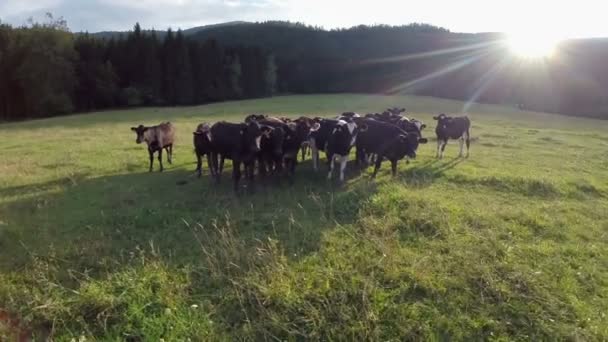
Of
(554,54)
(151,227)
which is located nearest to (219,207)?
(151,227)

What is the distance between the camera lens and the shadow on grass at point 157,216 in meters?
7.42

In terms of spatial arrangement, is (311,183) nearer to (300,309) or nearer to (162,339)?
(300,309)

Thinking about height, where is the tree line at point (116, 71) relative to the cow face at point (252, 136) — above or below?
above

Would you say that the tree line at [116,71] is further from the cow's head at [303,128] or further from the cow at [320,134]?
the cow at [320,134]

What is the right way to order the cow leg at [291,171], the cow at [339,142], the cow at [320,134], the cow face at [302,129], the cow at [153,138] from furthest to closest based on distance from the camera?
the cow at [153,138], the cow face at [302,129], the cow at [320,134], the cow at [339,142], the cow leg at [291,171]

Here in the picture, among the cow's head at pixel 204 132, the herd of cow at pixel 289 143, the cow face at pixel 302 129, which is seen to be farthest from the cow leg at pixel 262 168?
the cow's head at pixel 204 132

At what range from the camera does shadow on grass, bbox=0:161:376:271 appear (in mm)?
7422

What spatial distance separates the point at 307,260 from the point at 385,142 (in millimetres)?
6547

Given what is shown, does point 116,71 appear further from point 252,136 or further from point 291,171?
point 252,136

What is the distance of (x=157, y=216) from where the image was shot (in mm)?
9078

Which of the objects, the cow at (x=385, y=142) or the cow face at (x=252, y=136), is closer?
the cow face at (x=252, y=136)

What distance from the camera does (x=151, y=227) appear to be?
8570mm

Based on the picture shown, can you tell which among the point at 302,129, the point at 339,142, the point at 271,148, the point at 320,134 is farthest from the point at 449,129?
the point at 271,148

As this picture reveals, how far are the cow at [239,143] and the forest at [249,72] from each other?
45.8 m
